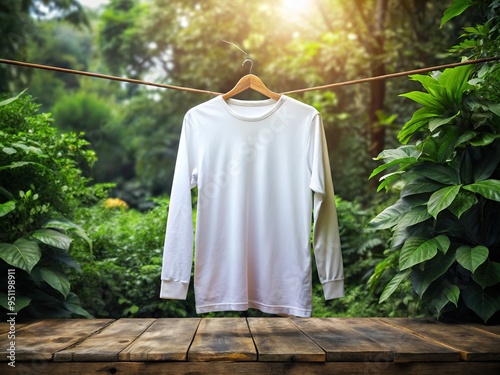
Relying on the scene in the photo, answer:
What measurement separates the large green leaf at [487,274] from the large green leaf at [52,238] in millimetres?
2036

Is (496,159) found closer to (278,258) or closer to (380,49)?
(278,258)

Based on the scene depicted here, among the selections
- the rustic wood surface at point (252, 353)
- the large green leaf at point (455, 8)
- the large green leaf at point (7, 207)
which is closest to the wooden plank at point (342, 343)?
the rustic wood surface at point (252, 353)

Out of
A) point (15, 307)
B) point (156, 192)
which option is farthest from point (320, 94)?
→ point (156, 192)

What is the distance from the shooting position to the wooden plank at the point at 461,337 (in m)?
1.91

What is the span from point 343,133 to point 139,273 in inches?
232

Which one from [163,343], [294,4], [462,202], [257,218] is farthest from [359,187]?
[163,343]

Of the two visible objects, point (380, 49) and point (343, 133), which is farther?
point (343, 133)

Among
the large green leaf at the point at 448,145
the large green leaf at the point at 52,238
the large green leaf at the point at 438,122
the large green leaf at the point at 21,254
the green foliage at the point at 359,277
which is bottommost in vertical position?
the green foliage at the point at 359,277

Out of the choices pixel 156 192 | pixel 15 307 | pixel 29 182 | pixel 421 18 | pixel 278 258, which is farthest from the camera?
pixel 156 192

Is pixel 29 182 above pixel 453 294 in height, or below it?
above

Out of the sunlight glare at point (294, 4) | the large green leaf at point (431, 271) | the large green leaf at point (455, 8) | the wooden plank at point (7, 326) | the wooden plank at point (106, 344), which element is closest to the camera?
the wooden plank at point (106, 344)

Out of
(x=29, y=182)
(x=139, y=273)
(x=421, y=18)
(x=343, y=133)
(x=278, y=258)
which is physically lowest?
(x=139, y=273)

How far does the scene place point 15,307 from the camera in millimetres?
2543

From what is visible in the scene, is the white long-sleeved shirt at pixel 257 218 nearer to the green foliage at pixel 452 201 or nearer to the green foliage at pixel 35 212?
the green foliage at pixel 452 201
